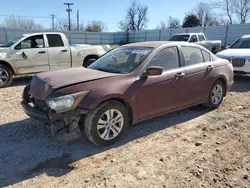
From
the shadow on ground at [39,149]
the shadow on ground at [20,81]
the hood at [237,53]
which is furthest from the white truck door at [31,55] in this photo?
the hood at [237,53]

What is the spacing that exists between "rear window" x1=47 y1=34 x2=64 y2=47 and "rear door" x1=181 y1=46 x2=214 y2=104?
538 centimetres

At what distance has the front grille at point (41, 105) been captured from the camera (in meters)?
3.42

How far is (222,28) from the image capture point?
24266 mm

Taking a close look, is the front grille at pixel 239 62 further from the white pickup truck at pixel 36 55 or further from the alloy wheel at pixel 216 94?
the white pickup truck at pixel 36 55

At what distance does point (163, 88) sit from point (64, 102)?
180 cm

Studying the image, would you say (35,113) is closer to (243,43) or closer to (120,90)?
(120,90)

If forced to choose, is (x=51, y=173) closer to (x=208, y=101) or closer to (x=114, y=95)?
(x=114, y=95)

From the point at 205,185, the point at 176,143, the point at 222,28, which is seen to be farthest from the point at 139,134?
the point at 222,28

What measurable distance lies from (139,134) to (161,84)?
975mm

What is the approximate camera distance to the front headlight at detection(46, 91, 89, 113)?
3.20m

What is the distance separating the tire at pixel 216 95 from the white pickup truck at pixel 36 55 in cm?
536

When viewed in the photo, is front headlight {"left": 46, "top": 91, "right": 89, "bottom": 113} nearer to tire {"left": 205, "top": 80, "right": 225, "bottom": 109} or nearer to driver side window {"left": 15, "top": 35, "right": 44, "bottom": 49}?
tire {"left": 205, "top": 80, "right": 225, "bottom": 109}

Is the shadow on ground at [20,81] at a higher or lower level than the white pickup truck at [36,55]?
lower

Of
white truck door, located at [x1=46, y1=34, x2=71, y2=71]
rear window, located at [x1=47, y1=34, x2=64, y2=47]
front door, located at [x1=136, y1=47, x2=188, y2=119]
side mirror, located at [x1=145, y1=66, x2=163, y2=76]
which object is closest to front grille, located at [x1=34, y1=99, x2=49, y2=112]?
front door, located at [x1=136, y1=47, x2=188, y2=119]
